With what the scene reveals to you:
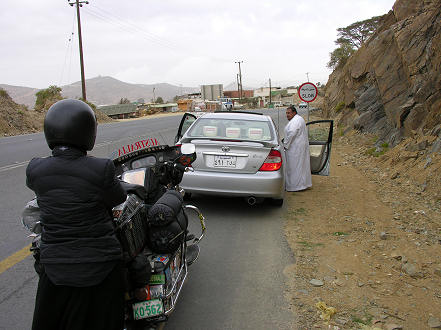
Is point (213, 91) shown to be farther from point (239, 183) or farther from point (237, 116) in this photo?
point (239, 183)

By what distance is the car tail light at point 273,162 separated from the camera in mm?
6570

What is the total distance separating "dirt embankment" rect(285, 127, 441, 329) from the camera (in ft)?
12.3

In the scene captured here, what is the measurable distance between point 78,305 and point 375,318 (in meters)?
2.48

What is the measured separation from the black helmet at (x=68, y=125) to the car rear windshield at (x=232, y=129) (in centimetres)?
467

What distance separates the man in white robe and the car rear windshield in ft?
3.02

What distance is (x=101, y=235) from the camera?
2422mm

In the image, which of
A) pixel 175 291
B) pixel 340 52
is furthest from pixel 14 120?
pixel 340 52

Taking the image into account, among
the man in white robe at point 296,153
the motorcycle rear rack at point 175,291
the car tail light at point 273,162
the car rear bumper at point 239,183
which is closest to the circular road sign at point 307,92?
the man in white robe at point 296,153

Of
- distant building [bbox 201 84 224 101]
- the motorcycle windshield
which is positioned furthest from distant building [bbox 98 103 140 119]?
the motorcycle windshield

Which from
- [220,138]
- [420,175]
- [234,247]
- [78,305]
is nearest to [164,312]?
[78,305]

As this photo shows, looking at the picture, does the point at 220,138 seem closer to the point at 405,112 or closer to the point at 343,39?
the point at 405,112

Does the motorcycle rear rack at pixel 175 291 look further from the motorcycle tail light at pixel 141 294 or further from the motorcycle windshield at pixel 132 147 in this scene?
the motorcycle windshield at pixel 132 147

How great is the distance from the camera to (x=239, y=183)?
6465 mm

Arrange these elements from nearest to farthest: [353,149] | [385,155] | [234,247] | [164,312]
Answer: [164,312]
[234,247]
[385,155]
[353,149]
